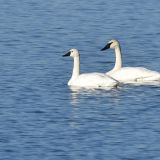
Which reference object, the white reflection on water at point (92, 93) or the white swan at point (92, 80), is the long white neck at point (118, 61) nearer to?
the white swan at point (92, 80)

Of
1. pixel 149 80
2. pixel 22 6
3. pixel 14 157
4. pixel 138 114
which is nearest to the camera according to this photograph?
pixel 14 157

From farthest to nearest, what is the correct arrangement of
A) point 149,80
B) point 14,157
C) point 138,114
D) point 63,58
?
point 63,58
point 149,80
point 138,114
point 14,157

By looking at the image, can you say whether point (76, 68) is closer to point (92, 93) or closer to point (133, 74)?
point (133, 74)

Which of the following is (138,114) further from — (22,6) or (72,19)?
(22,6)

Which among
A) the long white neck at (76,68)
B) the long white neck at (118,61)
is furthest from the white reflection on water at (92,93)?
the long white neck at (118,61)

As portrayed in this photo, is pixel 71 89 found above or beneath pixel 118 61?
beneath

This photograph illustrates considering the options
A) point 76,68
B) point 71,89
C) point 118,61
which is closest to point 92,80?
point 71,89

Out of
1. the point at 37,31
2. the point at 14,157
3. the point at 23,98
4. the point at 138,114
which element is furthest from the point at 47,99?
the point at 37,31

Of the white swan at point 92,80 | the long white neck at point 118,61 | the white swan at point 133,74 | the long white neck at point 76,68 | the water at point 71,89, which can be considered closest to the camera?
the water at point 71,89

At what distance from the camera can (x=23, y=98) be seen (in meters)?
30.2

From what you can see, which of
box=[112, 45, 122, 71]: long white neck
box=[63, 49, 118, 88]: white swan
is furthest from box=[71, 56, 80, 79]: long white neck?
box=[112, 45, 122, 71]: long white neck

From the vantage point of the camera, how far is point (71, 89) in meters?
31.7

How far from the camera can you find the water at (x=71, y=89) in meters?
25.3

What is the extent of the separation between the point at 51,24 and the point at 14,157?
18920mm
